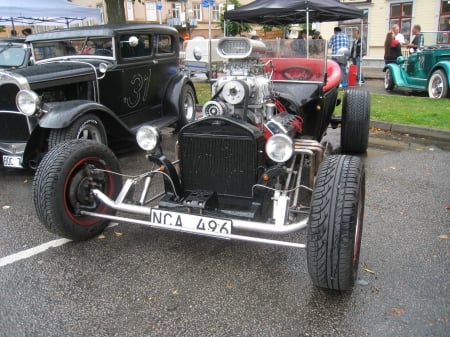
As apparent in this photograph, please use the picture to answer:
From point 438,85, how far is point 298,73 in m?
6.79

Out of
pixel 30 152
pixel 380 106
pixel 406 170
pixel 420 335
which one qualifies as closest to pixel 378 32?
pixel 380 106

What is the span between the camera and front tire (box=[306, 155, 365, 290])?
249 cm

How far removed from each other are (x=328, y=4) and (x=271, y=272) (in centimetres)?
692

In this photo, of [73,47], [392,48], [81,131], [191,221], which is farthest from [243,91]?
[392,48]

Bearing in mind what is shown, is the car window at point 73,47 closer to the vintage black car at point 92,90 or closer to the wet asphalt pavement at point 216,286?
the vintage black car at point 92,90

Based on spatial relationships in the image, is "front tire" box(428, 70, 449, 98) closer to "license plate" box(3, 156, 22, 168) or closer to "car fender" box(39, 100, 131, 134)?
"car fender" box(39, 100, 131, 134)

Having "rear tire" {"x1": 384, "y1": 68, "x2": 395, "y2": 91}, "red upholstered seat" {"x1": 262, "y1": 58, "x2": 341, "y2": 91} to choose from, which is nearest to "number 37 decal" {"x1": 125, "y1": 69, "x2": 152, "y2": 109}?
"red upholstered seat" {"x1": 262, "y1": 58, "x2": 341, "y2": 91}

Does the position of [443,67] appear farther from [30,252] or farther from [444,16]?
[30,252]

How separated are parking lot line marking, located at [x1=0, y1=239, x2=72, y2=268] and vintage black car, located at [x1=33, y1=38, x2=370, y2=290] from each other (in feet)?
0.91

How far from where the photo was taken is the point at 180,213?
115 inches

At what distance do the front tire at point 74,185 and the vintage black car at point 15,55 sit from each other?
552cm

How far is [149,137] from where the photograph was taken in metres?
3.37

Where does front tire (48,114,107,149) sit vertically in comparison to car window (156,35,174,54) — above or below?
below

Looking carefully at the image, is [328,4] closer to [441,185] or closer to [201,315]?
[441,185]
